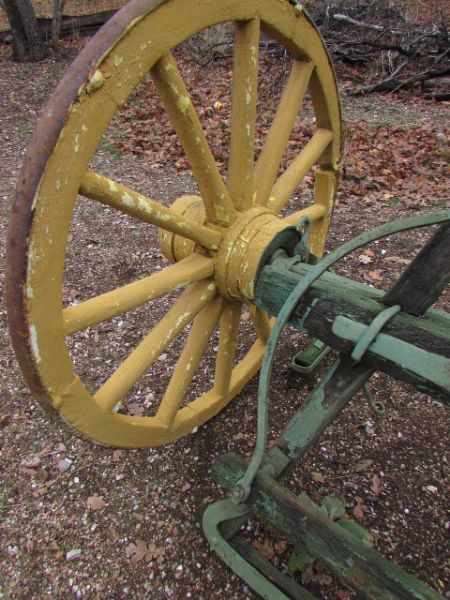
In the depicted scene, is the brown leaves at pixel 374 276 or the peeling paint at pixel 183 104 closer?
the peeling paint at pixel 183 104

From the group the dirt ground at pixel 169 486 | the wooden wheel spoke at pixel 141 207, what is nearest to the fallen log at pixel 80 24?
the dirt ground at pixel 169 486

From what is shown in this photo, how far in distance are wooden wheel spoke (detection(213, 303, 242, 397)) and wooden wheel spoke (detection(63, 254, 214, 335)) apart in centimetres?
33

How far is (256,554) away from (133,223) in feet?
9.16

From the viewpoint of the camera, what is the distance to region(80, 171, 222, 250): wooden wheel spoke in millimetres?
1217

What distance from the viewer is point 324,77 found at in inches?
72.9

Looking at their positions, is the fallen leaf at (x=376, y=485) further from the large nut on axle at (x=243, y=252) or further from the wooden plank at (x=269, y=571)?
the large nut on axle at (x=243, y=252)

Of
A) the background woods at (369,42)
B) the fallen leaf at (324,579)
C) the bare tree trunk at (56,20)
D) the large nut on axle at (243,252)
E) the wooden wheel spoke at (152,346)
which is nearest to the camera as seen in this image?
the wooden wheel spoke at (152,346)

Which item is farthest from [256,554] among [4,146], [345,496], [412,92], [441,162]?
[412,92]

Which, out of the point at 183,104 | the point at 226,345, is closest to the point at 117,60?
the point at 183,104

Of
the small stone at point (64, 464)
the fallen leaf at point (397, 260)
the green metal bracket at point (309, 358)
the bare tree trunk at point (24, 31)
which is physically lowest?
the small stone at point (64, 464)

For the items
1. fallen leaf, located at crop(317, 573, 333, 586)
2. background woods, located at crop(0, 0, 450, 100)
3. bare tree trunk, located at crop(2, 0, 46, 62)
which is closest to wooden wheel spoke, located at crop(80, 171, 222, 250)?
fallen leaf, located at crop(317, 573, 333, 586)

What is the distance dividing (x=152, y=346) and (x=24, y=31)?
794 centimetres

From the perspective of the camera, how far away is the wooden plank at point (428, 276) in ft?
3.92

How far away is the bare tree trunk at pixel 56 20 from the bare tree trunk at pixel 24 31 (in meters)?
0.24
